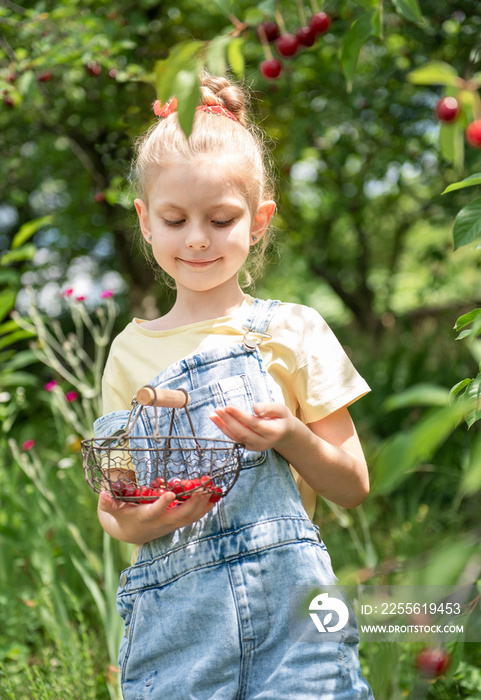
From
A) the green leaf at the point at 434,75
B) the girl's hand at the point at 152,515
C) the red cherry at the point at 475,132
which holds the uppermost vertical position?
the green leaf at the point at 434,75

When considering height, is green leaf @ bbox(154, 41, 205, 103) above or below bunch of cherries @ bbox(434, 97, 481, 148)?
above

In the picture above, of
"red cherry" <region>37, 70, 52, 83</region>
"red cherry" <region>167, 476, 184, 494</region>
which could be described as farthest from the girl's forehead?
"red cherry" <region>37, 70, 52, 83</region>

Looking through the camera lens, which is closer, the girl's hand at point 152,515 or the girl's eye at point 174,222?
the girl's hand at point 152,515

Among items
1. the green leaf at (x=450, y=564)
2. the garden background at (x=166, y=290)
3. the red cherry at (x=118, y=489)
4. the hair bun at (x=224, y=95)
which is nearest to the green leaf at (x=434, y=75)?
the garden background at (x=166, y=290)

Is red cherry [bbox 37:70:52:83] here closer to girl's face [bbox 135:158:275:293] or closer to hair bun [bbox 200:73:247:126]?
hair bun [bbox 200:73:247:126]

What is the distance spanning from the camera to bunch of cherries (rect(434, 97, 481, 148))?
0.69 m

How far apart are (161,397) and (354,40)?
2.07ft

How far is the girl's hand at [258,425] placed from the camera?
116 centimetres

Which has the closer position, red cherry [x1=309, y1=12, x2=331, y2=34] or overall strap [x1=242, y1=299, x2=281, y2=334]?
red cherry [x1=309, y1=12, x2=331, y2=34]

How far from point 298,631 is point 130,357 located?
0.64 metres

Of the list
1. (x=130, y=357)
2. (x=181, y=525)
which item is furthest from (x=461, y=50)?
(x=181, y=525)

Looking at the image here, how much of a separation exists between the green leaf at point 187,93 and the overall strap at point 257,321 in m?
0.65

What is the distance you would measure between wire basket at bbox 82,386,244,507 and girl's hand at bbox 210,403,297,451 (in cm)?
2

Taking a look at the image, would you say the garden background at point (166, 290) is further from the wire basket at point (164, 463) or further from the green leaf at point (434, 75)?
the wire basket at point (164, 463)
